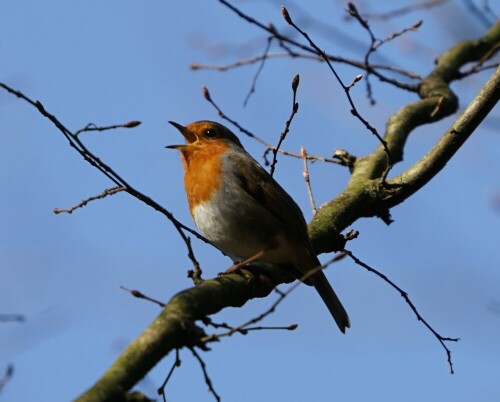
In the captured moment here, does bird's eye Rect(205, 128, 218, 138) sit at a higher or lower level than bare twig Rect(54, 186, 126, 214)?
higher

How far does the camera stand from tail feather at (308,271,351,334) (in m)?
5.91

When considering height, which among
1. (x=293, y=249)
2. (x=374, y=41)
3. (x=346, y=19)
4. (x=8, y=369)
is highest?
(x=346, y=19)

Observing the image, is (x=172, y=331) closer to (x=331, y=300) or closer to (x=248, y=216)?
(x=248, y=216)

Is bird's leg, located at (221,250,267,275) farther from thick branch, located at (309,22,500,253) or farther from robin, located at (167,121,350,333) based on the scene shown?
thick branch, located at (309,22,500,253)

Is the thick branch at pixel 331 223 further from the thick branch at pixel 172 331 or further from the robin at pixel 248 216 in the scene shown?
the robin at pixel 248 216

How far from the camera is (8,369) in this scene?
4625 millimetres

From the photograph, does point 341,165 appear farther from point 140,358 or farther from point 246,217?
point 140,358

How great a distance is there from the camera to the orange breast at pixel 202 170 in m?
5.88

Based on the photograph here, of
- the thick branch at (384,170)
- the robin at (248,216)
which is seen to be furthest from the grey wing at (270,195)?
the thick branch at (384,170)

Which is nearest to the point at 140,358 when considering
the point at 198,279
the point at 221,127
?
the point at 198,279

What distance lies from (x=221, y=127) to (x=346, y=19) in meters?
2.36

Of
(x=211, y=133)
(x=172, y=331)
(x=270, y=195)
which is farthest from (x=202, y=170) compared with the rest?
(x=172, y=331)

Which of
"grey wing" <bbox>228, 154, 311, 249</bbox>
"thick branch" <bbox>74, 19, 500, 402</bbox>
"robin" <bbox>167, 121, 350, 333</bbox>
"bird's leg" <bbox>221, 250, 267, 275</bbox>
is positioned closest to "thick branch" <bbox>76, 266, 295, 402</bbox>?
"thick branch" <bbox>74, 19, 500, 402</bbox>

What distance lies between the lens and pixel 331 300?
234 inches
